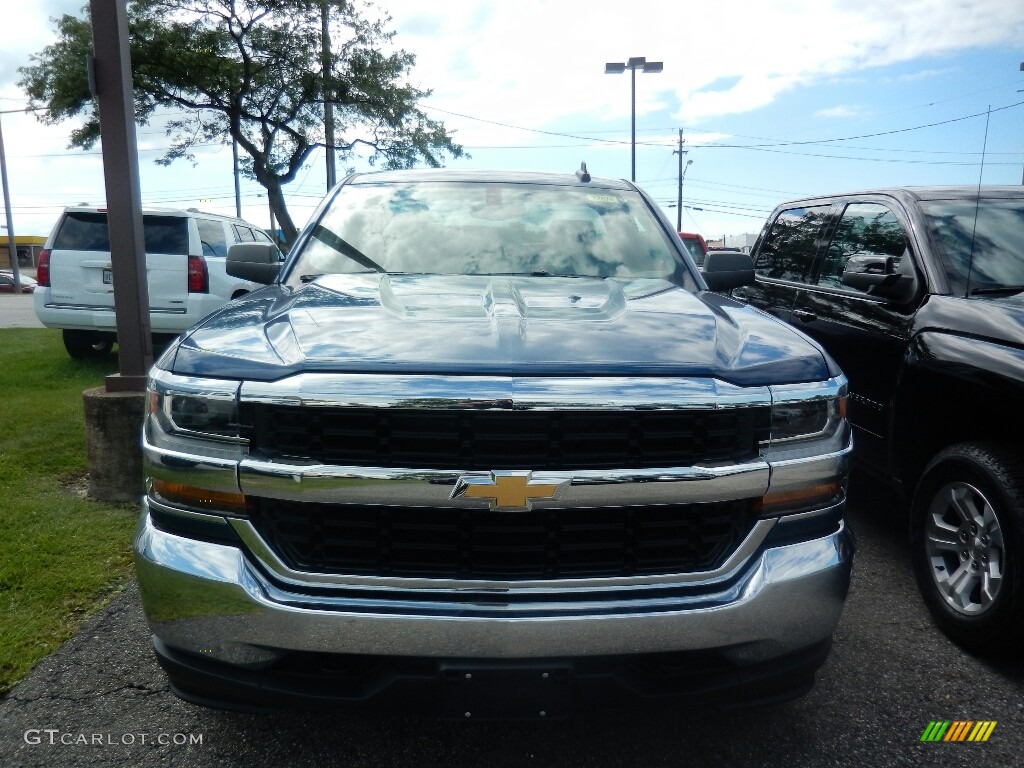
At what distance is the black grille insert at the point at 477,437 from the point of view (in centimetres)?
201

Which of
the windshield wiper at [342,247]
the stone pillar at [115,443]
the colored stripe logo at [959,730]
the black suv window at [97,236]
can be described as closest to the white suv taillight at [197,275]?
the black suv window at [97,236]

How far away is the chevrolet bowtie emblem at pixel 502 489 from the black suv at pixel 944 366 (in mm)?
2007

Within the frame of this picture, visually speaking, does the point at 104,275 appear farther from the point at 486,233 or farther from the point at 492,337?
the point at 492,337

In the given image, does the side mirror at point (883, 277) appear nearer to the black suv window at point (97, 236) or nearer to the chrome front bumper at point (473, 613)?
the chrome front bumper at point (473, 613)

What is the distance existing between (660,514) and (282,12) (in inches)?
745

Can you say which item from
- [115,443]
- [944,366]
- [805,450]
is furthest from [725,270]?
[115,443]

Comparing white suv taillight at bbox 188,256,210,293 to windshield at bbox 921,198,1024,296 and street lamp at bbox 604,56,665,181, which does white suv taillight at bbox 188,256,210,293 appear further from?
street lamp at bbox 604,56,665,181

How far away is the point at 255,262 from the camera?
3.59 m

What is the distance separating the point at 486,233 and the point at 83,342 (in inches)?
313

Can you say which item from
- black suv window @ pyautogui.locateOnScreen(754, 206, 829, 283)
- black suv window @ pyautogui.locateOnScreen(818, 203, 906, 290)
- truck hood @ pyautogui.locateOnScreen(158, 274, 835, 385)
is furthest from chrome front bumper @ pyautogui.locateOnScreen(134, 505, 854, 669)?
black suv window @ pyautogui.locateOnScreen(754, 206, 829, 283)

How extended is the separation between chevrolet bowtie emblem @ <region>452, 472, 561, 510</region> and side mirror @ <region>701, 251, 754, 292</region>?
191 centimetres

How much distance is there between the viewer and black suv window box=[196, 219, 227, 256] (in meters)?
9.80

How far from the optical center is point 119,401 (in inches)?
186

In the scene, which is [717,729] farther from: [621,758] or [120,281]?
[120,281]
